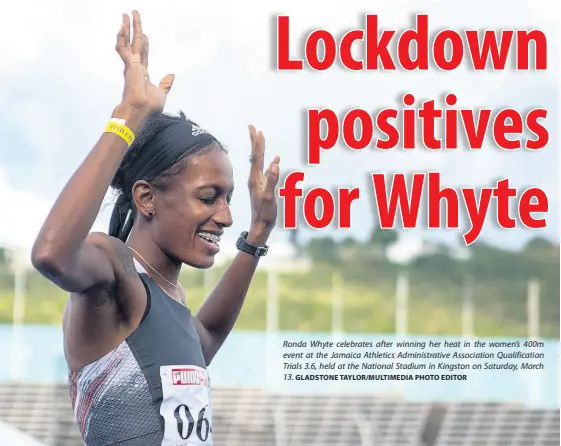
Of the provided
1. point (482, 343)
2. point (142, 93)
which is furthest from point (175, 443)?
point (482, 343)

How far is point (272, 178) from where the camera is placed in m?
3.07

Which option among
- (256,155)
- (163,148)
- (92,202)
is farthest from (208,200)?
(256,155)

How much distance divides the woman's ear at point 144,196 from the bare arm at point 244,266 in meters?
0.62

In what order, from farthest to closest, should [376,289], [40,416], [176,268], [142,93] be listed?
[376,289]
[40,416]
[176,268]
[142,93]

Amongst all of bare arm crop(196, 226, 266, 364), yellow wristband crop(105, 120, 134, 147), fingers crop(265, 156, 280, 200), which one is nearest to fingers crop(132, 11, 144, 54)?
yellow wristband crop(105, 120, 134, 147)

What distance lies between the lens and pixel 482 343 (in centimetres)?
599

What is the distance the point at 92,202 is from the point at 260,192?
1.18 meters

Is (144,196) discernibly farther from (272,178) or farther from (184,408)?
(272,178)

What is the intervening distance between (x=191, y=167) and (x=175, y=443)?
0.65 m

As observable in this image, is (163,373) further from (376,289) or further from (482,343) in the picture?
(376,289)

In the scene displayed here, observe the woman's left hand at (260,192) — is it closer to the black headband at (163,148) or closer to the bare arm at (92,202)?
the black headband at (163,148)

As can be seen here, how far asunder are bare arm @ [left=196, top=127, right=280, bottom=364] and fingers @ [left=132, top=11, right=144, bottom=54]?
0.81 meters

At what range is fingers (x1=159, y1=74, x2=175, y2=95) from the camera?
231 centimetres

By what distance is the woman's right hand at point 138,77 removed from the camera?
7.13 feet
